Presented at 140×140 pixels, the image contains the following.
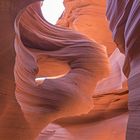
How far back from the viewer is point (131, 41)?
1681mm

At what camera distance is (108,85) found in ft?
9.97

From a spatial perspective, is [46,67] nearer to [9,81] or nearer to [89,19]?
[9,81]

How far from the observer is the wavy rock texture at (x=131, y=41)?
1561mm

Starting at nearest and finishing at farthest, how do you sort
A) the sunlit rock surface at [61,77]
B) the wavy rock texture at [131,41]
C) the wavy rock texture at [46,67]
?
1. the wavy rock texture at [131,41]
2. the sunlit rock surface at [61,77]
3. the wavy rock texture at [46,67]

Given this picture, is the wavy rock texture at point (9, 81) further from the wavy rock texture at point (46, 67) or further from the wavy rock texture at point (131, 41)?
the wavy rock texture at point (131, 41)

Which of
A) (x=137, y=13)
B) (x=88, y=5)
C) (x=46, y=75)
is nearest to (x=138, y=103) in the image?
(x=137, y=13)

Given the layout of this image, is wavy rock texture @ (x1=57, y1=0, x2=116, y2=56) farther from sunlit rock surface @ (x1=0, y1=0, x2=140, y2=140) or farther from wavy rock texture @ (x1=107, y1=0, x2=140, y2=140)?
wavy rock texture @ (x1=107, y1=0, x2=140, y2=140)

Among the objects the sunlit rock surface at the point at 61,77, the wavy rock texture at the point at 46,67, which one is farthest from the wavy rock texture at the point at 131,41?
the wavy rock texture at the point at 46,67

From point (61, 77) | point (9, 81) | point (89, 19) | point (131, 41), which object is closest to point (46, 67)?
point (61, 77)

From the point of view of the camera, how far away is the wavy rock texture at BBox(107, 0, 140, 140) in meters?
1.56

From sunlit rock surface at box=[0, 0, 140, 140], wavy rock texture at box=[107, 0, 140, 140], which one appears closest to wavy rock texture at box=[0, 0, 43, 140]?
sunlit rock surface at box=[0, 0, 140, 140]

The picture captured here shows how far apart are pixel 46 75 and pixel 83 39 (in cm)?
38

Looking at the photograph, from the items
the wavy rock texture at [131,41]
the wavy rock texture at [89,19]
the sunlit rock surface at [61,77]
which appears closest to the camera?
the wavy rock texture at [131,41]

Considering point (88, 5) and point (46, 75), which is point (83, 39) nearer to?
point (46, 75)
